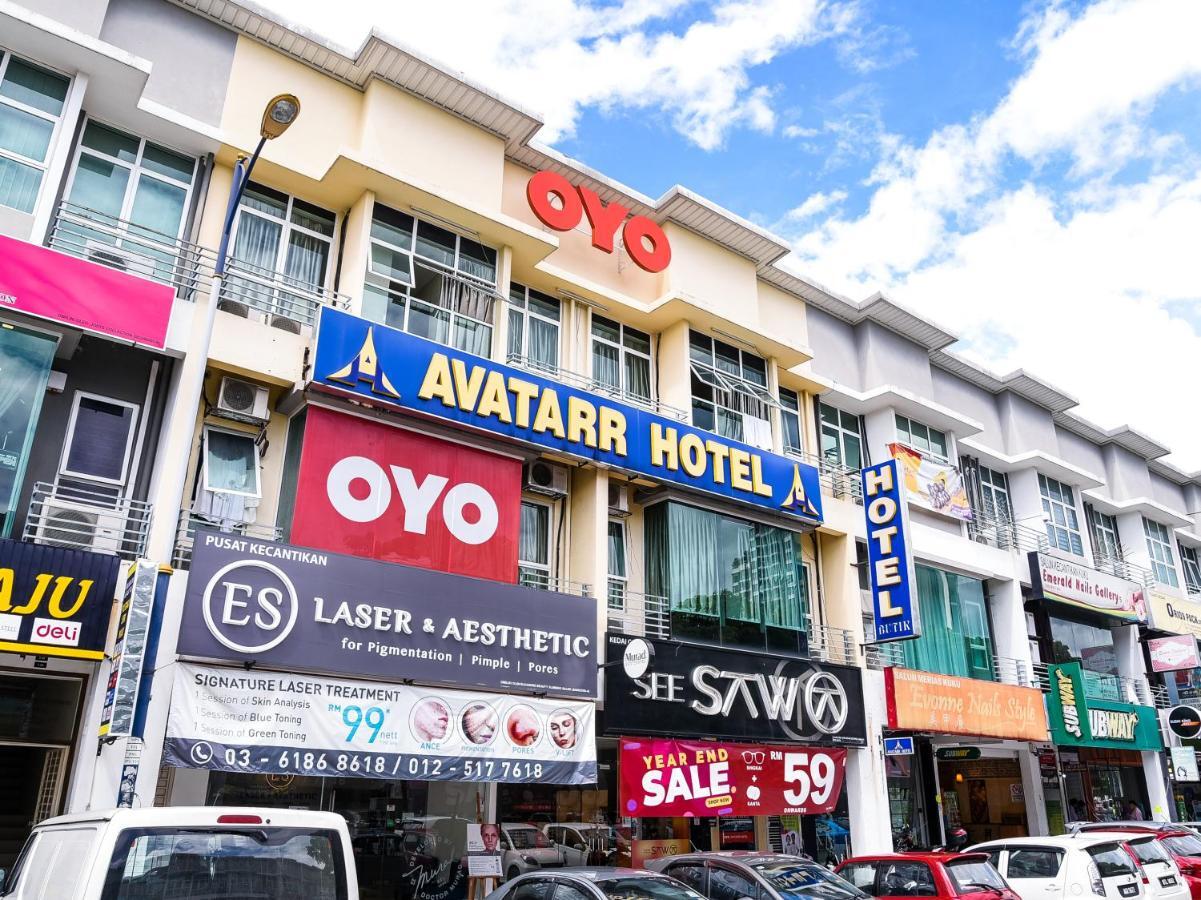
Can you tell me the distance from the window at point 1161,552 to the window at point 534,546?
25453 millimetres

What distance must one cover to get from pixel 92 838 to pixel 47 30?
452 inches

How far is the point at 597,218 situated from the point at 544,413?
4797 mm

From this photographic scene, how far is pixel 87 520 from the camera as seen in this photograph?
1225 centimetres

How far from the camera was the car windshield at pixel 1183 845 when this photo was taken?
48.0ft

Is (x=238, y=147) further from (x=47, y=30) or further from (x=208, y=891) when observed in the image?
(x=208, y=891)

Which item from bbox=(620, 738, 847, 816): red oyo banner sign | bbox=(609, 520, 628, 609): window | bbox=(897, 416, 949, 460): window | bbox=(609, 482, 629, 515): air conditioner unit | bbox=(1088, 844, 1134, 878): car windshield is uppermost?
bbox=(897, 416, 949, 460): window

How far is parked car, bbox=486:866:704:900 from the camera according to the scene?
344 inches

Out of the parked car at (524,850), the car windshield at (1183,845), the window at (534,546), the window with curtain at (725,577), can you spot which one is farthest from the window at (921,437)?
the parked car at (524,850)

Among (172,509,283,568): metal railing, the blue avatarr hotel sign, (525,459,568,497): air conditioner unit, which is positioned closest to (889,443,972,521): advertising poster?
the blue avatarr hotel sign

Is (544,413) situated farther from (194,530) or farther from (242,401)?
(194,530)

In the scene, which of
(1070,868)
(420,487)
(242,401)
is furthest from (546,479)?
(1070,868)

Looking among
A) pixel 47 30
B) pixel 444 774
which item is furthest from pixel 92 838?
pixel 47 30

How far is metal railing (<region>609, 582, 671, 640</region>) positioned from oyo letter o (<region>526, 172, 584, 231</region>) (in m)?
6.89

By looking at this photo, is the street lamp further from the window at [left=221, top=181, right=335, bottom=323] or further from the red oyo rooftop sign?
the red oyo rooftop sign
